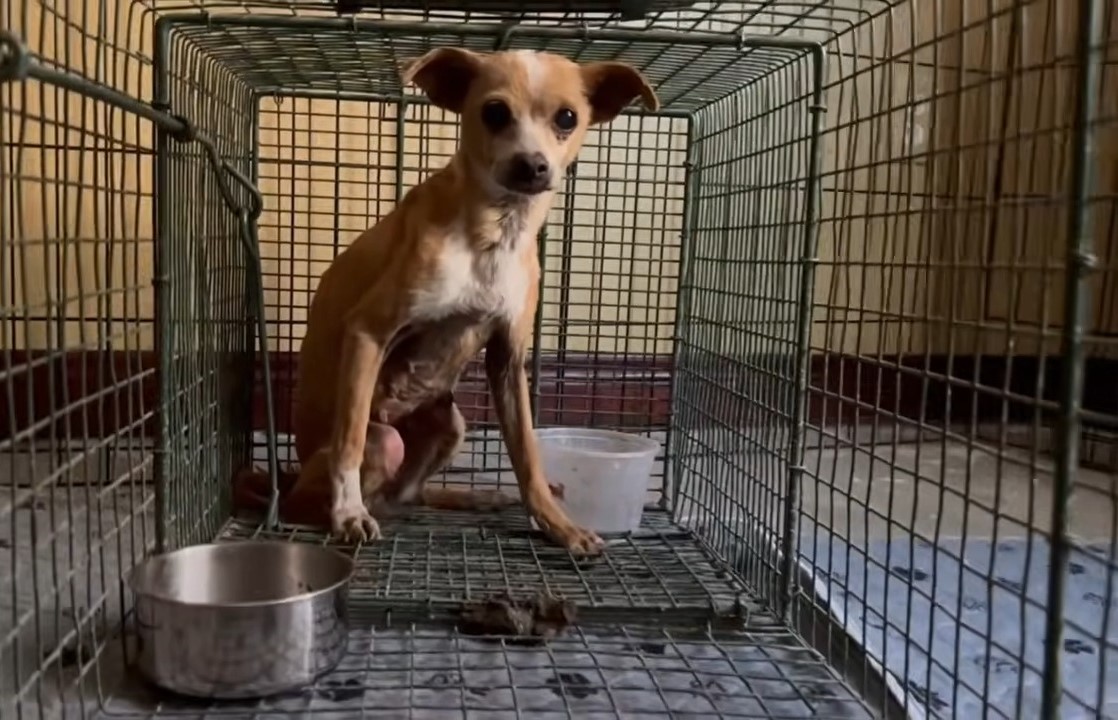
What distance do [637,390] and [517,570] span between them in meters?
0.89

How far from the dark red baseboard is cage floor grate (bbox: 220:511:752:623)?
24cm

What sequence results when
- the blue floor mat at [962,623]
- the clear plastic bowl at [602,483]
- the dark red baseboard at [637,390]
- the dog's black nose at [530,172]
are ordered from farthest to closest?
the clear plastic bowl at [602,483]
the dog's black nose at [530,172]
the dark red baseboard at [637,390]
the blue floor mat at [962,623]

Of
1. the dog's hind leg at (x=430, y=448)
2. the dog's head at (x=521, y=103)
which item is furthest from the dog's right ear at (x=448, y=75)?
the dog's hind leg at (x=430, y=448)

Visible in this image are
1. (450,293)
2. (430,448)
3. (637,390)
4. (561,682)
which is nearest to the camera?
(561,682)

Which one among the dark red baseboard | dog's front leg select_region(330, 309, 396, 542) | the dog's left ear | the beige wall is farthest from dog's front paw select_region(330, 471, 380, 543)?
the dog's left ear

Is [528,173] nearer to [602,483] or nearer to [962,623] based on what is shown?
[602,483]

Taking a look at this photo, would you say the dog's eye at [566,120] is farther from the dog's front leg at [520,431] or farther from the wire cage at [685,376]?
the dog's front leg at [520,431]

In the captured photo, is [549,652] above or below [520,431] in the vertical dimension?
below

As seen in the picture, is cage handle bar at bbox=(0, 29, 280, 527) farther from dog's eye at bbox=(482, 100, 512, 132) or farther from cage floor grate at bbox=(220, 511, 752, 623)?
dog's eye at bbox=(482, 100, 512, 132)

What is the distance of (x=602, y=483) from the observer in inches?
71.4

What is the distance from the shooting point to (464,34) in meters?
1.53

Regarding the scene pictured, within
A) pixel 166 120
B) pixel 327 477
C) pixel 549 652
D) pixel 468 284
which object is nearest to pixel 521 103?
pixel 468 284

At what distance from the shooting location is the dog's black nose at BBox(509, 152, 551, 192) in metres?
1.50

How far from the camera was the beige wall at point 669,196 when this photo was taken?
101 centimetres
